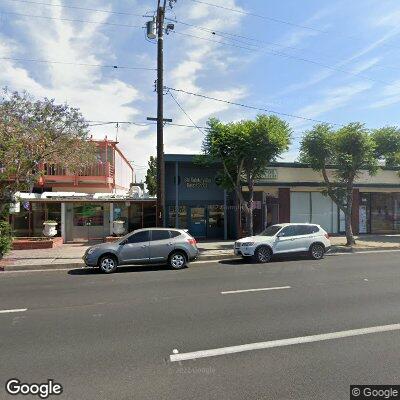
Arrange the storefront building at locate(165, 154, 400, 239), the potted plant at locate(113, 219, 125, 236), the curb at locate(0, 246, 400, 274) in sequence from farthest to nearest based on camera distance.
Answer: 1. the storefront building at locate(165, 154, 400, 239)
2. the potted plant at locate(113, 219, 125, 236)
3. the curb at locate(0, 246, 400, 274)

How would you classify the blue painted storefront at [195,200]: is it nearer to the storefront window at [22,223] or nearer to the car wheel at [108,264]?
the storefront window at [22,223]

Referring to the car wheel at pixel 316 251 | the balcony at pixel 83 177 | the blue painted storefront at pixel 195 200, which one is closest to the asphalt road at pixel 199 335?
the car wheel at pixel 316 251

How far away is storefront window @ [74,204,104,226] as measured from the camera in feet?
74.5

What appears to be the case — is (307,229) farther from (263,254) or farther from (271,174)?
(271,174)

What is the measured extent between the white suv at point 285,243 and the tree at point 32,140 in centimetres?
793

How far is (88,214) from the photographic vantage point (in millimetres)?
22812

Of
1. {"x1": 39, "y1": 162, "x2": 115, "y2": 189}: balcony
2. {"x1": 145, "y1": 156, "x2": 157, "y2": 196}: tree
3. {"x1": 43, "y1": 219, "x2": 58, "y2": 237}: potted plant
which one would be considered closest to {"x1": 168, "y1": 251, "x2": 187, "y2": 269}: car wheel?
{"x1": 43, "y1": 219, "x2": 58, "y2": 237}: potted plant

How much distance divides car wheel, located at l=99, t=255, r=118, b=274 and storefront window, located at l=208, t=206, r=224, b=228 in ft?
37.6

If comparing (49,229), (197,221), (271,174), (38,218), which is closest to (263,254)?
(197,221)

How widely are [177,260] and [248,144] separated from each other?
706cm

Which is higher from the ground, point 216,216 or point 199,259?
point 216,216

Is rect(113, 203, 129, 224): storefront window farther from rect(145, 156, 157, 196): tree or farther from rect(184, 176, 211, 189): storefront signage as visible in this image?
rect(145, 156, 157, 196): tree

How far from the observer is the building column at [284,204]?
2466 centimetres

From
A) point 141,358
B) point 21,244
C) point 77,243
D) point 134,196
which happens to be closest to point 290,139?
point 134,196
